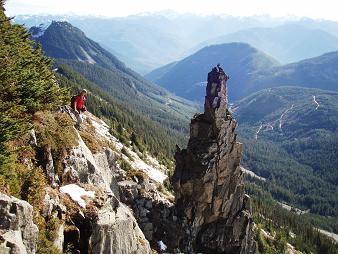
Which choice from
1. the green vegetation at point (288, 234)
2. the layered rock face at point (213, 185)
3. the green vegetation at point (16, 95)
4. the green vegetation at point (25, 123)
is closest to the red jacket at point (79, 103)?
the green vegetation at point (25, 123)

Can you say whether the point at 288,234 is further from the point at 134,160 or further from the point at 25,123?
the point at 25,123

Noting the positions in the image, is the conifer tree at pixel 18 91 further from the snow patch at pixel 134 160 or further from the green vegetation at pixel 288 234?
the green vegetation at pixel 288 234

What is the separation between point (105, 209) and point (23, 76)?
12.2 m

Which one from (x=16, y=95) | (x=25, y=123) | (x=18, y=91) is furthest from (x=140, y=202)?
(x=25, y=123)

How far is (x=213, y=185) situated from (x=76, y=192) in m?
35.2

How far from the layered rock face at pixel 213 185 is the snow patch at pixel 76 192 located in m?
28.7

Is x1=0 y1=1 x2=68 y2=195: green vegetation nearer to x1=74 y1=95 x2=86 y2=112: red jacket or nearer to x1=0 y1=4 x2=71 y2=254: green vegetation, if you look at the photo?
x1=0 y1=4 x2=71 y2=254: green vegetation

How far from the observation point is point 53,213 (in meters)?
30.6

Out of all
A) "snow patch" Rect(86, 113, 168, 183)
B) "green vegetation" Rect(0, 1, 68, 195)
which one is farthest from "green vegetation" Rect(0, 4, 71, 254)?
"snow patch" Rect(86, 113, 168, 183)

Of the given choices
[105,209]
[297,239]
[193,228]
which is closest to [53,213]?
[105,209]

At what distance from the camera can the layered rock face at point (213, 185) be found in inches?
2569

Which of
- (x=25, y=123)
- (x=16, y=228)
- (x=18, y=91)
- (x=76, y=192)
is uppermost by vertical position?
(x=18, y=91)

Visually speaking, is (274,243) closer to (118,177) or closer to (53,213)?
(118,177)

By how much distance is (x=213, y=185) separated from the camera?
6725 cm
